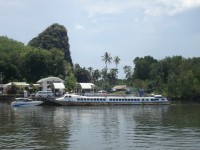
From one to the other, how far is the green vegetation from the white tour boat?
27798 mm

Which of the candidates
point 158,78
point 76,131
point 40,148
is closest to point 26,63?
point 158,78

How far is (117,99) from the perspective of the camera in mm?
94625

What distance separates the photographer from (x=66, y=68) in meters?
158

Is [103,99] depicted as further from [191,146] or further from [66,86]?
[191,146]

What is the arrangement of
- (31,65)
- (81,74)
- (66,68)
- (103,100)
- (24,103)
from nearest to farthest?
(24,103) → (103,100) → (31,65) → (66,68) → (81,74)

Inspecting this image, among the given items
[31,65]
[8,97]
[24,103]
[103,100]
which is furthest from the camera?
[31,65]

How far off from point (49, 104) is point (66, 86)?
121 feet

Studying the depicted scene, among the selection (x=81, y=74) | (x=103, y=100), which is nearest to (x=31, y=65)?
(x=81, y=74)

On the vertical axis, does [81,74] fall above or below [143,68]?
below

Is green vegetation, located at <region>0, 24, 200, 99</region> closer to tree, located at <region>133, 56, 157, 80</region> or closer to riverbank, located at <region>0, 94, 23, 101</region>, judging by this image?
tree, located at <region>133, 56, 157, 80</region>

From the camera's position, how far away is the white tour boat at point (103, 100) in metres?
89.6

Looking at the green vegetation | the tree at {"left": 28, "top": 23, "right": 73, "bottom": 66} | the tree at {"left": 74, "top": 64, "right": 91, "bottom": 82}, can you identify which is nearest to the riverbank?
the green vegetation

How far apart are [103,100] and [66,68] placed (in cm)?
6745

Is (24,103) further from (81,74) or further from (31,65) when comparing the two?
(81,74)
